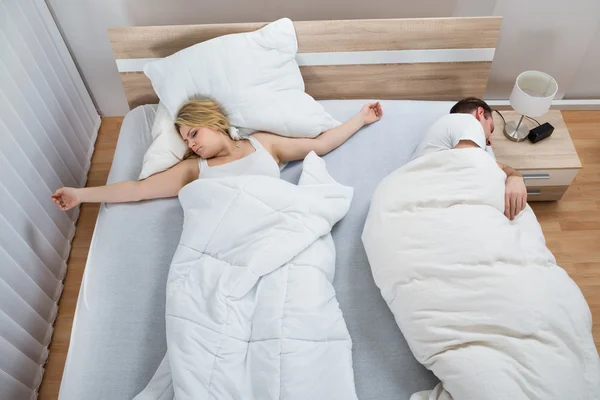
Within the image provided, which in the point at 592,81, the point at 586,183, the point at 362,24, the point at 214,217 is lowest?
the point at 586,183

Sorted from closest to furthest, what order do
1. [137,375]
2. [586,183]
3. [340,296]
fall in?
[137,375]
[340,296]
[586,183]

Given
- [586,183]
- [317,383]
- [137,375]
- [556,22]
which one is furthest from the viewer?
[586,183]

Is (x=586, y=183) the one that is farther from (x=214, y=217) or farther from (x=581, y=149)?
(x=214, y=217)

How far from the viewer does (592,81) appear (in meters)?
2.43

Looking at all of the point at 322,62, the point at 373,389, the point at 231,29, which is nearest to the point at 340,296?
the point at 373,389

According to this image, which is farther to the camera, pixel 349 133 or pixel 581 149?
pixel 581 149

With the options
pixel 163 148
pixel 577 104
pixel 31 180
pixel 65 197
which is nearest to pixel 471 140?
pixel 163 148

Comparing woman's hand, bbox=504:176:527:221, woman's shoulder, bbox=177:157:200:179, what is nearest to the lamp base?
woman's hand, bbox=504:176:527:221

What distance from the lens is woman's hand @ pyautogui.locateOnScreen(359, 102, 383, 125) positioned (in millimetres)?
1942

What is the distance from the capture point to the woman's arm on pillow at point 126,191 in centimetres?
173

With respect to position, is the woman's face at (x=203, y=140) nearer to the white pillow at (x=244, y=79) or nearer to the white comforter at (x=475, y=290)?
the white pillow at (x=244, y=79)

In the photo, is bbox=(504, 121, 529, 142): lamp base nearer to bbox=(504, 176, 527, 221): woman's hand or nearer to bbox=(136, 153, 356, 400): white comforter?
bbox=(504, 176, 527, 221): woman's hand

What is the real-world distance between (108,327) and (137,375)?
188 mm

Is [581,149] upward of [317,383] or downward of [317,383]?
downward
